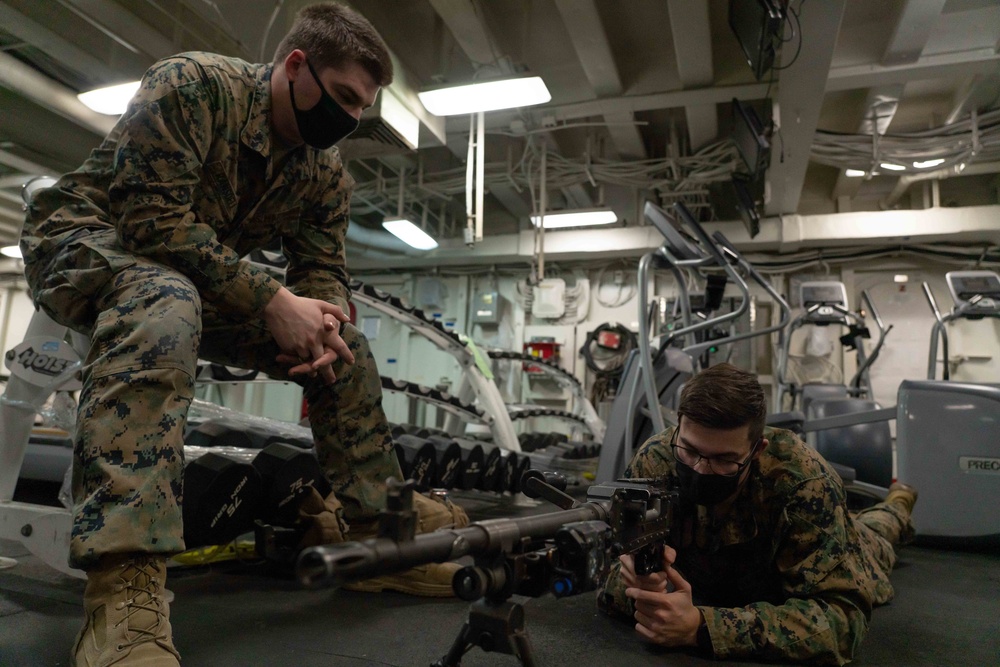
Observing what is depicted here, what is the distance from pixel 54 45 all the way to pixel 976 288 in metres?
5.84

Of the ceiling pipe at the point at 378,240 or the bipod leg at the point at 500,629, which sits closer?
the bipod leg at the point at 500,629

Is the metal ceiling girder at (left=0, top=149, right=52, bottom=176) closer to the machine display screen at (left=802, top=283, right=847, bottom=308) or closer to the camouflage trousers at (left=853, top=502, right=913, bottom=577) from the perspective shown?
the camouflage trousers at (left=853, top=502, right=913, bottom=577)

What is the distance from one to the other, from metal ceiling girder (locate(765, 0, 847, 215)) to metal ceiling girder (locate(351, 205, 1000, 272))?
1.60 feet

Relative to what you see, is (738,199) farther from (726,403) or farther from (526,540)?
(526,540)

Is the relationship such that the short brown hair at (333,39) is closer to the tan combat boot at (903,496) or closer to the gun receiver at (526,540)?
the gun receiver at (526,540)

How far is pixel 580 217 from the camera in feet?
18.3

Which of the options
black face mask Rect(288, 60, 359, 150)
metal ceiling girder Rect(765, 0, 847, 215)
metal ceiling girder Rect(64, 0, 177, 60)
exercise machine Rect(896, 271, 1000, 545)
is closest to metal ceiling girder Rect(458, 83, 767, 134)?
metal ceiling girder Rect(765, 0, 847, 215)

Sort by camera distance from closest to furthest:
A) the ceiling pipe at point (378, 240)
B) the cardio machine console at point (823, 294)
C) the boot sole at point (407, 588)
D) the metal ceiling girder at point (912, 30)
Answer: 1. the boot sole at point (407, 588)
2. the metal ceiling girder at point (912, 30)
3. the cardio machine console at point (823, 294)
4. the ceiling pipe at point (378, 240)

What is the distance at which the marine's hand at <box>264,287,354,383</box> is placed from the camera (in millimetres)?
1083

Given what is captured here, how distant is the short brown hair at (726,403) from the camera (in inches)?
45.4

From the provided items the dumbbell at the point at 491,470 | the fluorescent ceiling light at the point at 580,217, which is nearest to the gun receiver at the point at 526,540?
the dumbbell at the point at 491,470

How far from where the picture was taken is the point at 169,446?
84 cm

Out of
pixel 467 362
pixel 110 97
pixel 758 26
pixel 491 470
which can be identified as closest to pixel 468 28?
pixel 758 26

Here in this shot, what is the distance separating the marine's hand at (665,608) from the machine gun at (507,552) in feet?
0.62
